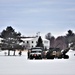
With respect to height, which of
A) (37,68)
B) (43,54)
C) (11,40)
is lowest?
(37,68)

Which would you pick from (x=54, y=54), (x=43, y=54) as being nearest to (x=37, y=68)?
(x=43, y=54)

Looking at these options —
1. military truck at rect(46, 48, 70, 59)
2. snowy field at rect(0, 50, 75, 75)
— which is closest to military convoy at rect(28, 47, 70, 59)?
military truck at rect(46, 48, 70, 59)

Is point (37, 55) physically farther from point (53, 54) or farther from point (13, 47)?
point (13, 47)

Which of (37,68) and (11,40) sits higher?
(11,40)

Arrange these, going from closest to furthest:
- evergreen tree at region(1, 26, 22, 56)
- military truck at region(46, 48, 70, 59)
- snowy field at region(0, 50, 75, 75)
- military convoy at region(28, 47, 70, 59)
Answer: snowy field at region(0, 50, 75, 75)
military convoy at region(28, 47, 70, 59)
military truck at region(46, 48, 70, 59)
evergreen tree at region(1, 26, 22, 56)

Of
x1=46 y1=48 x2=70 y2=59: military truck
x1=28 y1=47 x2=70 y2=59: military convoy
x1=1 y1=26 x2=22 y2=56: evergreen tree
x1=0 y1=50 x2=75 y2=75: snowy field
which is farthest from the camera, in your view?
x1=1 y1=26 x2=22 y2=56: evergreen tree

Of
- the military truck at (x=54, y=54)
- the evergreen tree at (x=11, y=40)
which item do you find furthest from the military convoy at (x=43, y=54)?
the evergreen tree at (x=11, y=40)

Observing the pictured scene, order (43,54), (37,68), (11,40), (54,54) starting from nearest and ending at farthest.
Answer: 1. (37,68)
2. (43,54)
3. (54,54)
4. (11,40)

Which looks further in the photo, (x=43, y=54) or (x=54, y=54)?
(x=54, y=54)

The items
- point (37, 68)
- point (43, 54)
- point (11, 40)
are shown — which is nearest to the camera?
point (37, 68)

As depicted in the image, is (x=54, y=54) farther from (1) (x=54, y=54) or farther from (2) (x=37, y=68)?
(2) (x=37, y=68)

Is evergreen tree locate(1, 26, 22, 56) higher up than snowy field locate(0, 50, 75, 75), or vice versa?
evergreen tree locate(1, 26, 22, 56)

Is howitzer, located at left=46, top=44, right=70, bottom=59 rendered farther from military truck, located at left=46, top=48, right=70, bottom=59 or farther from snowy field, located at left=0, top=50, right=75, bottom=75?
snowy field, located at left=0, top=50, right=75, bottom=75

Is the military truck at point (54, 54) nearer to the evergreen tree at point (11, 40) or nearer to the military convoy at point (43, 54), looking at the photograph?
the military convoy at point (43, 54)
